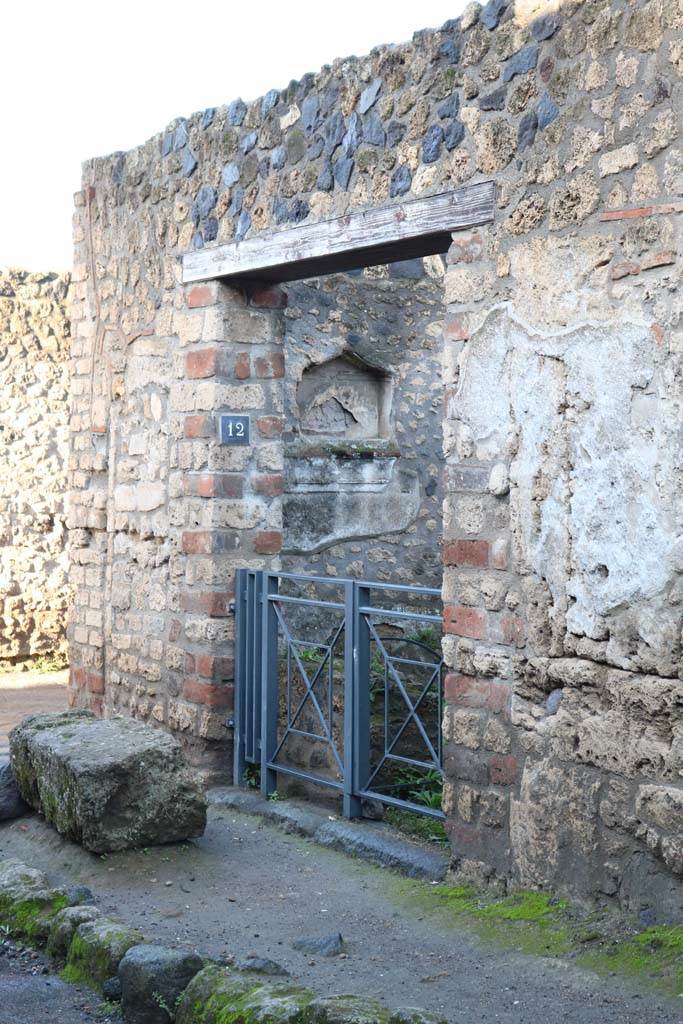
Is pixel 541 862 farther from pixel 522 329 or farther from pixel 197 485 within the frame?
pixel 197 485

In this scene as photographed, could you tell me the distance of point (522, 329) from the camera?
4.56 metres

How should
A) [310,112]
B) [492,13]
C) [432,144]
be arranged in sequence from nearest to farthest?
1. [492,13]
2. [432,144]
3. [310,112]

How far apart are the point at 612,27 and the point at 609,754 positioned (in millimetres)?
2401

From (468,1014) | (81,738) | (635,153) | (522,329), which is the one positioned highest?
(635,153)

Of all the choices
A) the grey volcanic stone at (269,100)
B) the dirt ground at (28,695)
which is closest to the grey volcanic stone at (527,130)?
the grey volcanic stone at (269,100)

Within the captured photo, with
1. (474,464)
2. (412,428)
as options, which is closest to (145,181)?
(412,428)

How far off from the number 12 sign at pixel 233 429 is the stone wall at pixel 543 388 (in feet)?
0.53

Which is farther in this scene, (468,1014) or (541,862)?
(541,862)

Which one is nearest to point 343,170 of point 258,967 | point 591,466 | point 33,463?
point 591,466

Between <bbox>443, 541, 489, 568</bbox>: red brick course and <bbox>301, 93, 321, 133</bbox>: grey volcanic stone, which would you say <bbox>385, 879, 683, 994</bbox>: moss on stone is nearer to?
<bbox>443, 541, 489, 568</bbox>: red brick course

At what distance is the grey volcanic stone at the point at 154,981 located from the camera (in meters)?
3.64

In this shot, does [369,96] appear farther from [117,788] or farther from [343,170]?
[117,788]

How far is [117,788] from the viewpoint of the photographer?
503 cm

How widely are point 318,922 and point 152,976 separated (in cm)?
98
